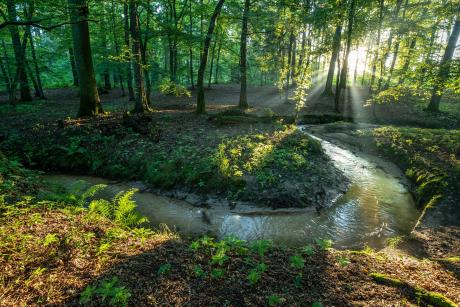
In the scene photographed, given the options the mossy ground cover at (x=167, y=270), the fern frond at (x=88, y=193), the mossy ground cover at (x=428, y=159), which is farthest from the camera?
the mossy ground cover at (x=428, y=159)

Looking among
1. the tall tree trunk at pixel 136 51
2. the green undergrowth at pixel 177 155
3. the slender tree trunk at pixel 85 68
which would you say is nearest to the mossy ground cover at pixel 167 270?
the green undergrowth at pixel 177 155

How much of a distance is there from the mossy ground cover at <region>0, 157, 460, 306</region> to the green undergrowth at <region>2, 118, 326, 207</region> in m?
3.69

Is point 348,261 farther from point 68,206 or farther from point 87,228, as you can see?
point 68,206

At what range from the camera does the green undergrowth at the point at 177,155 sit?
28.1 feet

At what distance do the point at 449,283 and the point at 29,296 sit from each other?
A: 19.3ft

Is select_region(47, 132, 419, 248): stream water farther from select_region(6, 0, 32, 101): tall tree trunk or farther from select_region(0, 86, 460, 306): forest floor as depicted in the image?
select_region(6, 0, 32, 101): tall tree trunk

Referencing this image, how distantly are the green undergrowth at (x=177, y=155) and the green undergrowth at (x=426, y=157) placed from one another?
3.59 m

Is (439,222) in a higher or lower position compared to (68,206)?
lower

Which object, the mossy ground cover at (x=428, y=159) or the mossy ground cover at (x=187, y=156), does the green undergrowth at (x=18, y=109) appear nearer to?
the mossy ground cover at (x=187, y=156)

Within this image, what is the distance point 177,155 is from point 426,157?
393 inches

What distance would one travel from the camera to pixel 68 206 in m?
5.36

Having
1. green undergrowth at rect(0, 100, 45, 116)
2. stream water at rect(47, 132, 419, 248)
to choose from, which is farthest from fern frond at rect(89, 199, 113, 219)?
green undergrowth at rect(0, 100, 45, 116)

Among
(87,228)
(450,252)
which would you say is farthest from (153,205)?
(450,252)

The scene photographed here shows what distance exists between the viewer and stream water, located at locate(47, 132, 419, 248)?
6.46 meters
